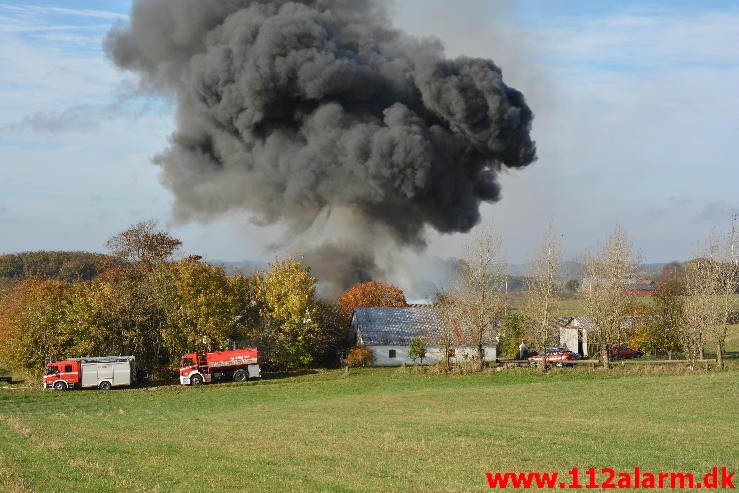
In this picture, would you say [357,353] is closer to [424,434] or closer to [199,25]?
[199,25]

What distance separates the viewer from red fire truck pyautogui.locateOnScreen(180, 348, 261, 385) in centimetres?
4650

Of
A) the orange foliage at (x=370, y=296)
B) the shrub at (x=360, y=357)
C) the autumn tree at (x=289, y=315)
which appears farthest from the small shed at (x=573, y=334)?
the autumn tree at (x=289, y=315)

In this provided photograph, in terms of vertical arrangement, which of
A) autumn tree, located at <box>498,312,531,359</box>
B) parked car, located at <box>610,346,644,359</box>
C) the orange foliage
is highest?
the orange foliage

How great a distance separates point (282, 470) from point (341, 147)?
4572 cm

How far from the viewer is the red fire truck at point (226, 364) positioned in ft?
153

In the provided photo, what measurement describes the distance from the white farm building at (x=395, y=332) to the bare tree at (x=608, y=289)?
933 centimetres

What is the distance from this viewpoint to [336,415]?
2722cm

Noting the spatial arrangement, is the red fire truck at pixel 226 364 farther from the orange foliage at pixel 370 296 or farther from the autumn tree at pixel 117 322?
the orange foliage at pixel 370 296

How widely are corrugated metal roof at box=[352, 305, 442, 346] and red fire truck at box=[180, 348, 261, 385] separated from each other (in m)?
11.0

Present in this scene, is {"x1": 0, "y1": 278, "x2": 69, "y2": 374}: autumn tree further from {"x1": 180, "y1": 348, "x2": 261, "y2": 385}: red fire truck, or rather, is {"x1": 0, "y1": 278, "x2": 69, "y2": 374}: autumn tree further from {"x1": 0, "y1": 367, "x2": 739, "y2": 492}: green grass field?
{"x1": 0, "y1": 367, "x2": 739, "y2": 492}: green grass field

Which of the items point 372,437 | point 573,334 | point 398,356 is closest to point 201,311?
point 398,356

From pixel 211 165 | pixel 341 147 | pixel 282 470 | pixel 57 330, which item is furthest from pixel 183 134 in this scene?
pixel 282 470

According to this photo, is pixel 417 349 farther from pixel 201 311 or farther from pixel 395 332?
pixel 201 311

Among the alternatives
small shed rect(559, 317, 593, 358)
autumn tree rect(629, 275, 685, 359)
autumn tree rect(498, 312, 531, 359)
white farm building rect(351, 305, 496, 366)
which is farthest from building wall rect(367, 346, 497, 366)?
small shed rect(559, 317, 593, 358)
